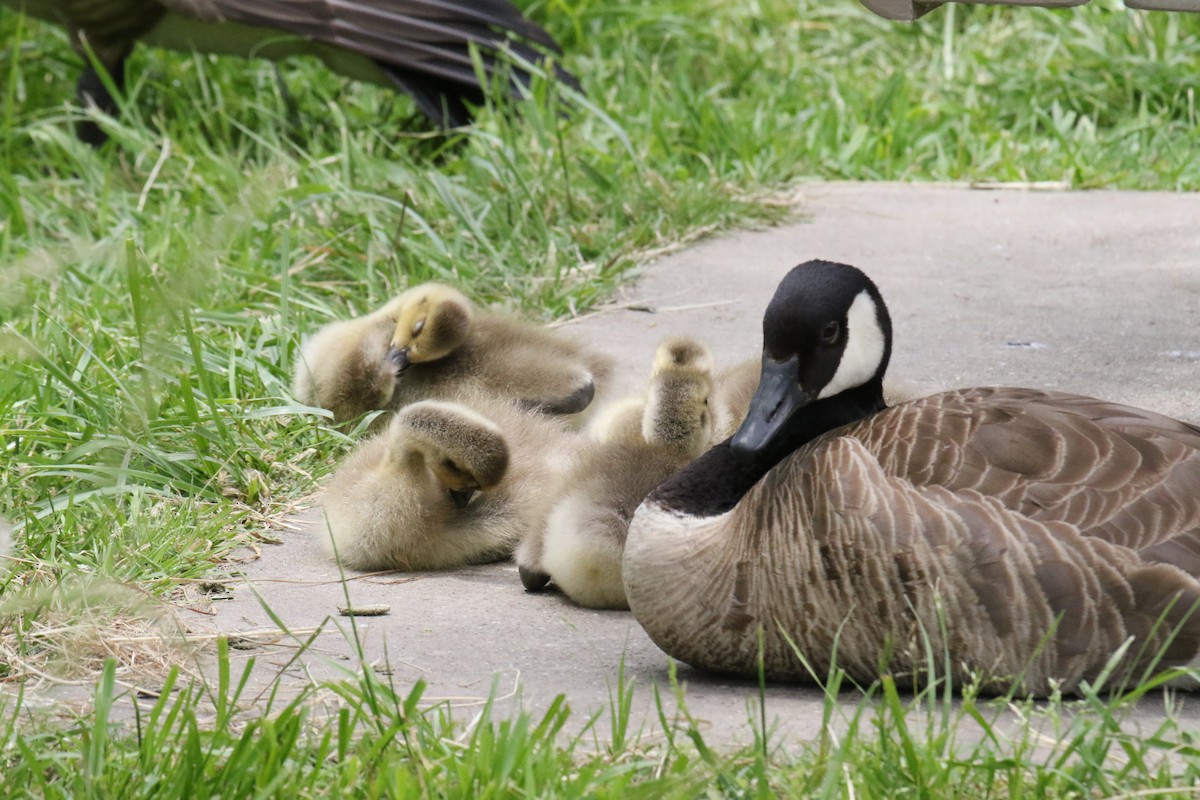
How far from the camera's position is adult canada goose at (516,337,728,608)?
10.1 ft

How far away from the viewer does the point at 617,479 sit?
3203 millimetres

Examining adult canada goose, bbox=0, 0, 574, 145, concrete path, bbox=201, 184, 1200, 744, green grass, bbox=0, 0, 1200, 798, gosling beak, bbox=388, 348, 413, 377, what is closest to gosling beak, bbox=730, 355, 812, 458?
concrete path, bbox=201, 184, 1200, 744

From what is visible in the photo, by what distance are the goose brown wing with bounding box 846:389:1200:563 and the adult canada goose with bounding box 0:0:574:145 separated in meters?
4.46

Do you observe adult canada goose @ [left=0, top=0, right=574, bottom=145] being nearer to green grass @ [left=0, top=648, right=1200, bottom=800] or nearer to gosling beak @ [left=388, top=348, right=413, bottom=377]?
gosling beak @ [left=388, top=348, right=413, bottom=377]

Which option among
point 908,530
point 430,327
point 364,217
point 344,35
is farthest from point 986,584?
point 344,35

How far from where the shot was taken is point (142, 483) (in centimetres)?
379

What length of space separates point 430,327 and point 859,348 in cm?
163

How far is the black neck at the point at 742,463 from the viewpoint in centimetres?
276

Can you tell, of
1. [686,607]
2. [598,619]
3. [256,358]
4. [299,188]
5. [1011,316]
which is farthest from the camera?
[299,188]

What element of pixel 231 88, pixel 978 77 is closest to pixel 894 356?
pixel 978 77

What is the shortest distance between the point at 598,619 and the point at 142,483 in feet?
4.35

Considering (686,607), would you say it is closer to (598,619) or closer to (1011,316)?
(598,619)

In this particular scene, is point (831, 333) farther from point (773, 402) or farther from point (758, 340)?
point (758, 340)

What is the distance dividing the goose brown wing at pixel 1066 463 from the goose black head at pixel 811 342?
133mm
